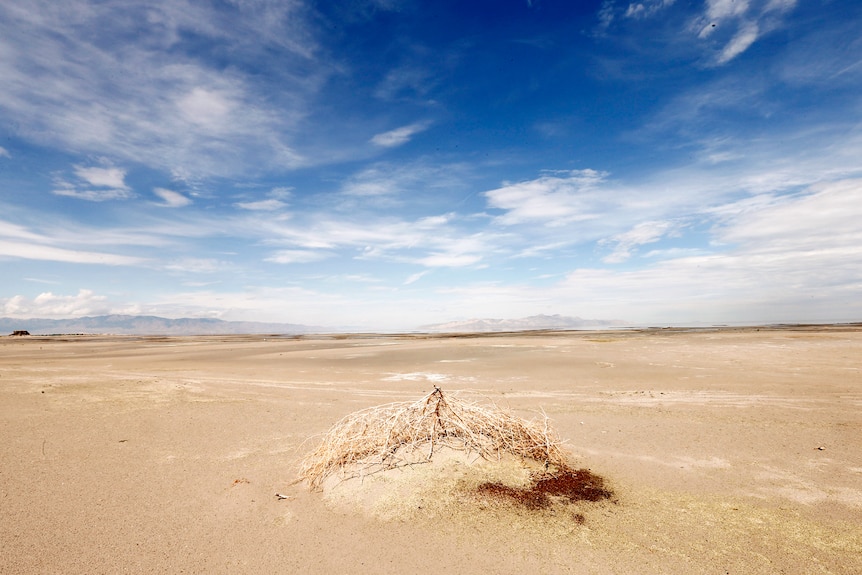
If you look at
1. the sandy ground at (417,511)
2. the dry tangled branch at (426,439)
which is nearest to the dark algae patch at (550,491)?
the sandy ground at (417,511)

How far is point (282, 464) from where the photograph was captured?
7.16 m

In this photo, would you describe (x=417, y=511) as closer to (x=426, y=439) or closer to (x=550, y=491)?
(x=426, y=439)

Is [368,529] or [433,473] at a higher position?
[433,473]

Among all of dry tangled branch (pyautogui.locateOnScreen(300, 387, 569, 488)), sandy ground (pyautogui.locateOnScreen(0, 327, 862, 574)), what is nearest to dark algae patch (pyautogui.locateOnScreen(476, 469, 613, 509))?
sandy ground (pyautogui.locateOnScreen(0, 327, 862, 574))

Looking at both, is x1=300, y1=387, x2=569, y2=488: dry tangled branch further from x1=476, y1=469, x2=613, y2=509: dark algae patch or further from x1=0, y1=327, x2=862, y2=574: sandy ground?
x1=0, y1=327, x2=862, y2=574: sandy ground

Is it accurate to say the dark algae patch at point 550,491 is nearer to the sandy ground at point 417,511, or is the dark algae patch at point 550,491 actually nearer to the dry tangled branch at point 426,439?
the sandy ground at point 417,511

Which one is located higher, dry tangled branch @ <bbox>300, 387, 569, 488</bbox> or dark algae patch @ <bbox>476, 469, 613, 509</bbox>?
dry tangled branch @ <bbox>300, 387, 569, 488</bbox>

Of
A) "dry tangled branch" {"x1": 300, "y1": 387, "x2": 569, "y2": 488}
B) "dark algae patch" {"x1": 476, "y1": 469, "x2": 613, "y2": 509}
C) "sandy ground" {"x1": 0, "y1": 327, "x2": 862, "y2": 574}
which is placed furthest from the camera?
"dry tangled branch" {"x1": 300, "y1": 387, "x2": 569, "y2": 488}

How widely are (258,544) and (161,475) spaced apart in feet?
10.5

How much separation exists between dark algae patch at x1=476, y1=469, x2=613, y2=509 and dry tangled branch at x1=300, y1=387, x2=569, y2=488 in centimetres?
40

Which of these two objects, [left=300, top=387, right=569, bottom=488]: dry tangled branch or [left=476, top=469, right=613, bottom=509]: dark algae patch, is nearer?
[left=476, top=469, right=613, bottom=509]: dark algae patch

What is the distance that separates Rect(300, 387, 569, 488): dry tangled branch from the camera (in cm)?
607

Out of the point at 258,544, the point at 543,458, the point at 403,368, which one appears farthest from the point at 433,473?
the point at 403,368

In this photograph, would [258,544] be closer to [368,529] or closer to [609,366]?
[368,529]
